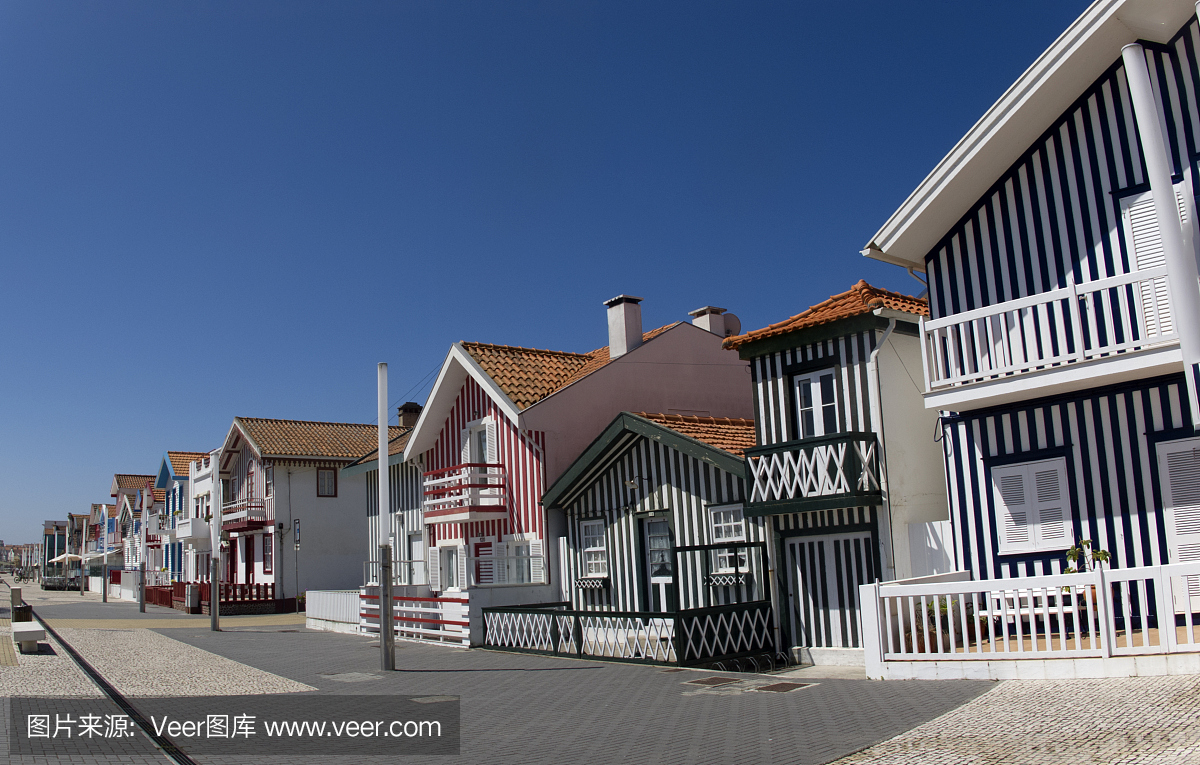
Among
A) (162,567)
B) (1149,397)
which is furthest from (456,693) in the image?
(162,567)

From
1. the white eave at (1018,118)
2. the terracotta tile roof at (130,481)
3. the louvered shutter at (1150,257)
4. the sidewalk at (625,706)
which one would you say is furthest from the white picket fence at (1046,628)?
the terracotta tile roof at (130,481)

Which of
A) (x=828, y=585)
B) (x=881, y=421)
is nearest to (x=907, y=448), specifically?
(x=881, y=421)

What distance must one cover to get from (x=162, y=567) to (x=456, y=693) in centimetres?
4887

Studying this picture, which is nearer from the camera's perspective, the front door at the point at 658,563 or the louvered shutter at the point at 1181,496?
the louvered shutter at the point at 1181,496

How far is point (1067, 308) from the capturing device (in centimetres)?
1302

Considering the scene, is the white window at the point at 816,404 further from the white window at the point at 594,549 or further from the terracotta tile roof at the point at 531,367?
the terracotta tile roof at the point at 531,367

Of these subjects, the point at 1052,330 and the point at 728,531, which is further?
the point at 728,531

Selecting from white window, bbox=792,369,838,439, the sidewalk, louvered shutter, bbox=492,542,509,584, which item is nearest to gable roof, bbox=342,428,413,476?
louvered shutter, bbox=492,542,509,584

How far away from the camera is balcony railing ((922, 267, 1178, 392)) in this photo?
11672mm

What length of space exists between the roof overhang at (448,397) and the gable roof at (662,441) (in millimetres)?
2124

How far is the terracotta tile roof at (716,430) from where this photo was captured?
18.0m

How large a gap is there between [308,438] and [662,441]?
24.6 m

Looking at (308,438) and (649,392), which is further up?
(308,438)

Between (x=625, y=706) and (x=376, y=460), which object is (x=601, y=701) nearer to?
(x=625, y=706)
